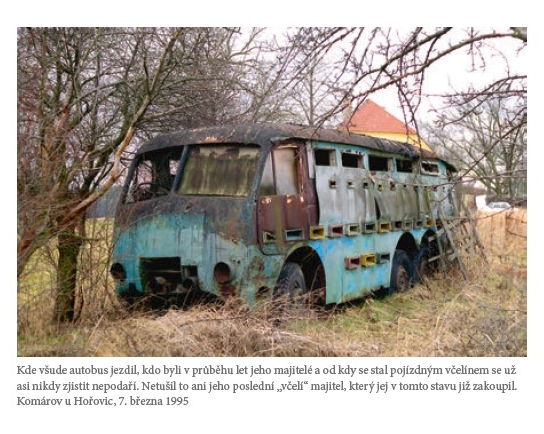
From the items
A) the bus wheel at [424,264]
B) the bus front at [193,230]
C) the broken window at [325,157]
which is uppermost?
the broken window at [325,157]

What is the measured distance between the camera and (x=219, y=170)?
778cm

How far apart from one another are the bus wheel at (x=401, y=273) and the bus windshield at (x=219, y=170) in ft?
12.8

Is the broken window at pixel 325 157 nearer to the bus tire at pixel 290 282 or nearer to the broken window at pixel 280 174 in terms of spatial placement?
the broken window at pixel 280 174

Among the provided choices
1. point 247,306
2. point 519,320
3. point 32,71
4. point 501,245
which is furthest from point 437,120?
point 501,245

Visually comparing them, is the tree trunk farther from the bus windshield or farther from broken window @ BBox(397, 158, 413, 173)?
broken window @ BBox(397, 158, 413, 173)

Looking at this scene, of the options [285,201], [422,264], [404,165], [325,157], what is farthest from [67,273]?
[422,264]

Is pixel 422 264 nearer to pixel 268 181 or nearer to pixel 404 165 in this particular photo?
pixel 404 165

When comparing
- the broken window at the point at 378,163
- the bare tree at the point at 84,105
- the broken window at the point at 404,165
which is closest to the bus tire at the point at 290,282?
the bare tree at the point at 84,105

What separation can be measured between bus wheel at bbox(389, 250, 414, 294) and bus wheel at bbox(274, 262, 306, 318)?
2.97 m

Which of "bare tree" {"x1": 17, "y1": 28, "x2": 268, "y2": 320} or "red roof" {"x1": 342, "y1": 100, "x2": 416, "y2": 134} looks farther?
"red roof" {"x1": 342, "y1": 100, "x2": 416, "y2": 134}

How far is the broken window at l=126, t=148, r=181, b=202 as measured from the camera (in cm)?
831

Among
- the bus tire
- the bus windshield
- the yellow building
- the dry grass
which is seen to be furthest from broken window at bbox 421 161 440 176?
the bus windshield

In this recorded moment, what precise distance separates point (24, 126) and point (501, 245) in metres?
11.3

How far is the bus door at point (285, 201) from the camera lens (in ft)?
24.3
